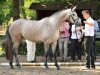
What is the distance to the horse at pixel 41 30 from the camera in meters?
12.5

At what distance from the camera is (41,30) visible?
12.8m

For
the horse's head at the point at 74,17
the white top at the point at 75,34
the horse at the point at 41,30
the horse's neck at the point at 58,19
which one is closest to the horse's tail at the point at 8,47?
the horse at the point at 41,30

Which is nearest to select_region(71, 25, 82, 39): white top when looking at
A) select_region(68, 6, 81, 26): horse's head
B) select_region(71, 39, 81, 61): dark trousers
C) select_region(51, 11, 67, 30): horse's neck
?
select_region(71, 39, 81, 61): dark trousers

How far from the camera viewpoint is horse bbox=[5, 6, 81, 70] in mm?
12531

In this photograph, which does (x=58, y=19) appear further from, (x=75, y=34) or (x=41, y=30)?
(x=75, y=34)

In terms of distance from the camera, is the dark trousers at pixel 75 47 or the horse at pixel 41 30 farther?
the dark trousers at pixel 75 47

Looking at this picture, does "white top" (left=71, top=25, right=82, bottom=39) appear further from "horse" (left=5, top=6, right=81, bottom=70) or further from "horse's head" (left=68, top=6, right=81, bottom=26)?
"horse's head" (left=68, top=6, right=81, bottom=26)

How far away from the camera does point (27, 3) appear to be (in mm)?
27547

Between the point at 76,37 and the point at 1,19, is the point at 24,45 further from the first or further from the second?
the point at 1,19

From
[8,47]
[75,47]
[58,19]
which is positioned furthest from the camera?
[75,47]

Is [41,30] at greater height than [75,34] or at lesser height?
greater

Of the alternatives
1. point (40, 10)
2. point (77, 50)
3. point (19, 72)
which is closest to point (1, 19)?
point (40, 10)

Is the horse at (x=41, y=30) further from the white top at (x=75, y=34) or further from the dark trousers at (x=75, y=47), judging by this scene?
the dark trousers at (x=75, y=47)

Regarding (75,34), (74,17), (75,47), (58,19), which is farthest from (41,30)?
(75,47)
